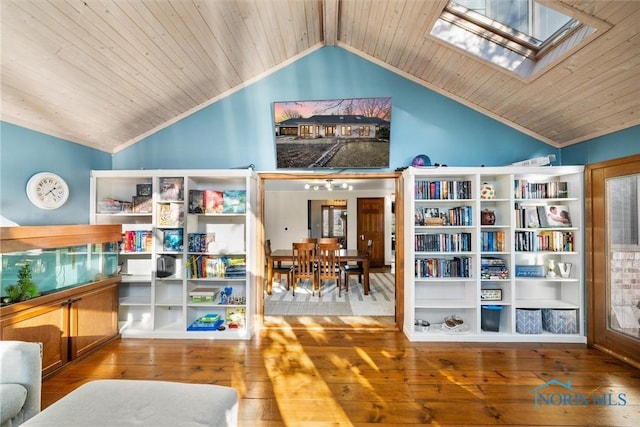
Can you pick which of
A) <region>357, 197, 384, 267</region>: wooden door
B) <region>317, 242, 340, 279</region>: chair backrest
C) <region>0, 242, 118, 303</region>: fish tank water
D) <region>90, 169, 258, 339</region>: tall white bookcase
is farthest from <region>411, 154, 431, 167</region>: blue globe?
<region>357, 197, 384, 267</region>: wooden door

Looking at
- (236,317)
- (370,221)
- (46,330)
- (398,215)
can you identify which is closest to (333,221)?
(370,221)

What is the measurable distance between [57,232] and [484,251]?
14.0 feet

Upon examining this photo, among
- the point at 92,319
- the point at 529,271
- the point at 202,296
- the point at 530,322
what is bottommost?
the point at 530,322

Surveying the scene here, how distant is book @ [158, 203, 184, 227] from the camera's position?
324 cm

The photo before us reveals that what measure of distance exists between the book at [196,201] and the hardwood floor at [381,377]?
4.91 feet

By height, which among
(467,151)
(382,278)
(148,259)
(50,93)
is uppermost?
(50,93)

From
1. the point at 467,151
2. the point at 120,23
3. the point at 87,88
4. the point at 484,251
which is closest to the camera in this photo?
the point at 120,23

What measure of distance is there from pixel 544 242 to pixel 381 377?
2413mm

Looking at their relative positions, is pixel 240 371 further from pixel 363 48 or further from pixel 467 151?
pixel 363 48

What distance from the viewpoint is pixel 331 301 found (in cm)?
463

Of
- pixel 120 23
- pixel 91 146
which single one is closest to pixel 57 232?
pixel 91 146

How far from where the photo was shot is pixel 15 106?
2344 mm

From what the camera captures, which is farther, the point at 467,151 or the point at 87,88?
the point at 467,151

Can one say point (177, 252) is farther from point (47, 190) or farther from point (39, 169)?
point (39, 169)
